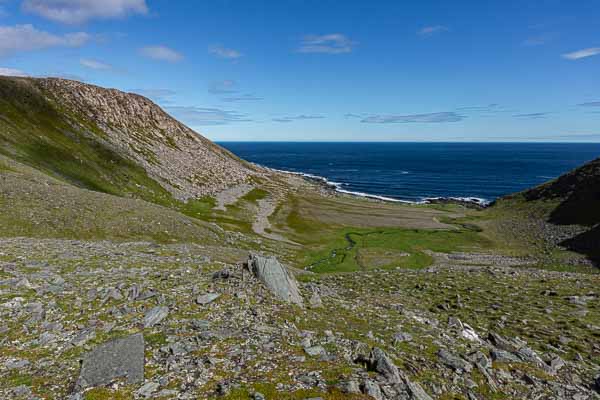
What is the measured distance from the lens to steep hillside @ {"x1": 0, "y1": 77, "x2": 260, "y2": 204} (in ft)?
258

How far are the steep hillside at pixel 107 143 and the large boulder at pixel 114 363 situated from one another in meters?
67.7

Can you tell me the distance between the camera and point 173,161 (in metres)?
120

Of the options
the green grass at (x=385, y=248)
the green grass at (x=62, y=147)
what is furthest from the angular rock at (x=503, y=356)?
the green grass at (x=62, y=147)

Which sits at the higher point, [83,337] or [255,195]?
[83,337]

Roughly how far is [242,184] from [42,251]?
10462cm

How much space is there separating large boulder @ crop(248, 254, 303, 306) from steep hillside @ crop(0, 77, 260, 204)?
208 feet

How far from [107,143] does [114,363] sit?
353 ft

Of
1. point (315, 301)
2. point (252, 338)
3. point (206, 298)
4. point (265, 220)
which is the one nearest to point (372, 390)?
point (252, 338)

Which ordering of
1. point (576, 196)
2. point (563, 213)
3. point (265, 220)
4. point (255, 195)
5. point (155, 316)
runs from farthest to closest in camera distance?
point (255, 195) → point (576, 196) → point (265, 220) → point (563, 213) → point (155, 316)

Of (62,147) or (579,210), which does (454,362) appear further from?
(62,147)

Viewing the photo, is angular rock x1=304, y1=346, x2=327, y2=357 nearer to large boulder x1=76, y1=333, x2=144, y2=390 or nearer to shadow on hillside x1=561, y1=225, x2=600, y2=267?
large boulder x1=76, y1=333, x2=144, y2=390

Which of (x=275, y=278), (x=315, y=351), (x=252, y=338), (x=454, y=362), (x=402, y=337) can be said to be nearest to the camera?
(x=315, y=351)

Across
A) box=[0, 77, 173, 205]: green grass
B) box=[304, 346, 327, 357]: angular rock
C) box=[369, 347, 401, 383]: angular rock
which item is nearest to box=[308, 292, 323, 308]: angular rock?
box=[304, 346, 327, 357]: angular rock

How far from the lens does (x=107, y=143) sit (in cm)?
10488
